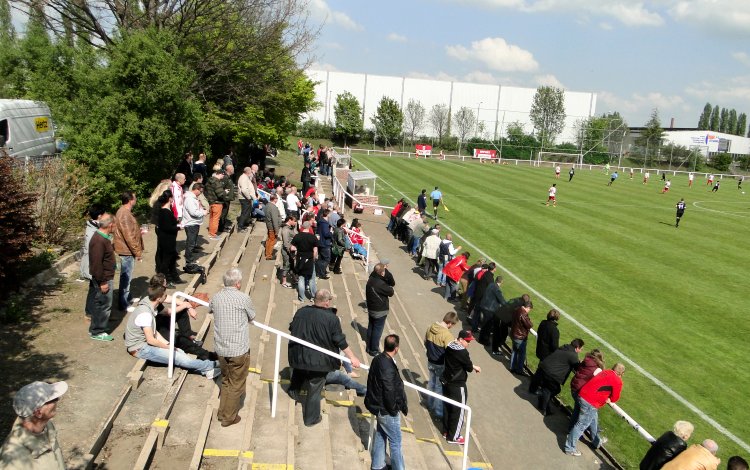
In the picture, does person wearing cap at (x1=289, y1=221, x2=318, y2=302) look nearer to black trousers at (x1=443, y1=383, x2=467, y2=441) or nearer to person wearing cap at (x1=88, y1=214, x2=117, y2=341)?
person wearing cap at (x1=88, y1=214, x2=117, y2=341)

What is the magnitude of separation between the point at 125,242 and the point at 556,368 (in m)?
7.44

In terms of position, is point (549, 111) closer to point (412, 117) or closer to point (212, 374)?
point (412, 117)

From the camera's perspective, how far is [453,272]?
1377 cm

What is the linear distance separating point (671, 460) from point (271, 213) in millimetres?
9738

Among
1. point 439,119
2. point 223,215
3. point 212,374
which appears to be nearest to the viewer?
point 212,374

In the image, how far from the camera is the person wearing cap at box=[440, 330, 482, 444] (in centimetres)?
758

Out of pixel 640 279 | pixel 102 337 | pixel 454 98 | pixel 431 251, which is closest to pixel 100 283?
pixel 102 337

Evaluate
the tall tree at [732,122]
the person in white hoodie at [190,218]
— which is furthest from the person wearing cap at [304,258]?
the tall tree at [732,122]

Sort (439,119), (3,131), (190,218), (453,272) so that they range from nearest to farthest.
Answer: (190,218)
(453,272)
(3,131)
(439,119)

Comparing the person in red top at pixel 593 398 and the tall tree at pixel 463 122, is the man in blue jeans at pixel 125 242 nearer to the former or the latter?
the person in red top at pixel 593 398

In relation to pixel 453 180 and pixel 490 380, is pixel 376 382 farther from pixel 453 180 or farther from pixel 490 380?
pixel 453 180

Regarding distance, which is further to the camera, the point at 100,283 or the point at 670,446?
the point at 100,283

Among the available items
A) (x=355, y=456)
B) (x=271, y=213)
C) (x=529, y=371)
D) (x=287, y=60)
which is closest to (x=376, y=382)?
(x=355, y=456)

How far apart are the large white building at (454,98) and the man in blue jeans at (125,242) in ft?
261
